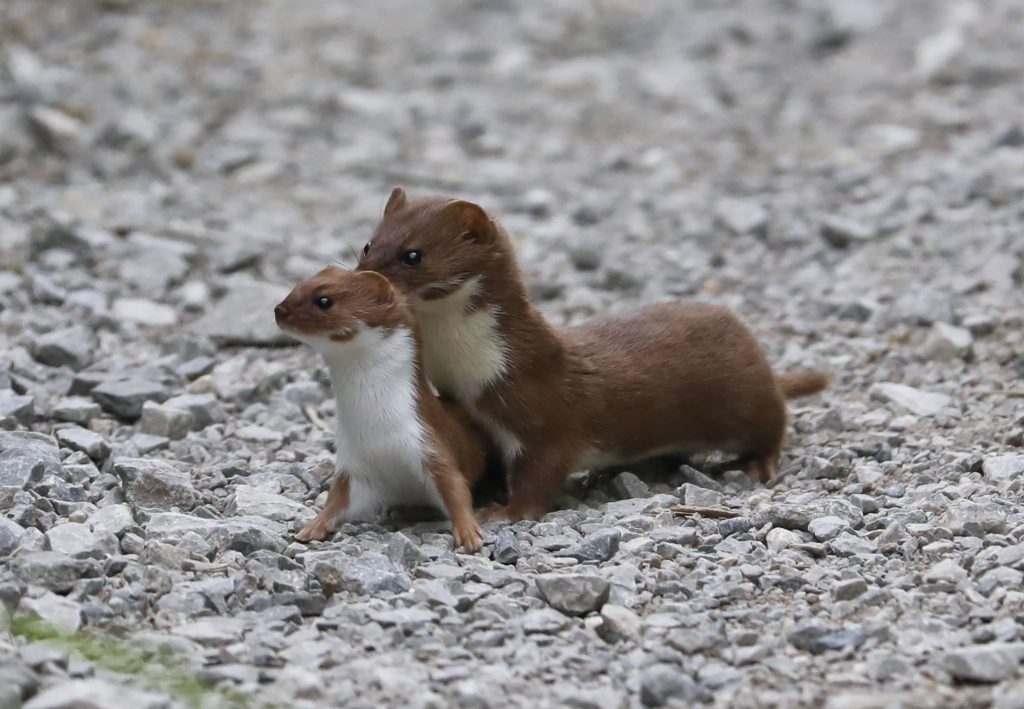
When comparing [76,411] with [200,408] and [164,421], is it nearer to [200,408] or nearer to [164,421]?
[164,421]

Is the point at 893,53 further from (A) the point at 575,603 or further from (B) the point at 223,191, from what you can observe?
(A) the point at 575,603

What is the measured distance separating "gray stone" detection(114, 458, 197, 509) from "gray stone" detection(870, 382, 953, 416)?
9.74 feet

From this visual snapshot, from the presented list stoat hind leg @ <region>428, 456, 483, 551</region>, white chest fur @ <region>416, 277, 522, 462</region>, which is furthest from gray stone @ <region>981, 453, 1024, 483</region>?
stoat hind leg @ <region>428, 456, 483, 551</region>

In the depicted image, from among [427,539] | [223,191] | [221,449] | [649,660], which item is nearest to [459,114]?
[223,191]

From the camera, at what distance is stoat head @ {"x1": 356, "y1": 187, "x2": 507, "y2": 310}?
540cm

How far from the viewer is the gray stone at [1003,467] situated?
5559 mm

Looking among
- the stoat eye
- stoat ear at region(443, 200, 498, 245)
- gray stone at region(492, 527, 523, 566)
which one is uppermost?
stoat ear at region(443, 200, 498, 245)

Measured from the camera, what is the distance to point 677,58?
13234 mm

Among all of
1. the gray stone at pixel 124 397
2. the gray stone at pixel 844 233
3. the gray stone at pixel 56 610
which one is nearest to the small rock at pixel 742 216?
the gray stone at pixel 844 233

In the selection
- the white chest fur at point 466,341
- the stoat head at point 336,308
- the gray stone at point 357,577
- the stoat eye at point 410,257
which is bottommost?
the gray stone at point 357,577

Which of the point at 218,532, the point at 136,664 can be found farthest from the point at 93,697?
the point at 218,532

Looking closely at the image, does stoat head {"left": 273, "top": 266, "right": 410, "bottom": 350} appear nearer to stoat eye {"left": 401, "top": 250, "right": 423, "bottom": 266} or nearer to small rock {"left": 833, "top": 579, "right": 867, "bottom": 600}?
stoat eye {"left": 401, "top": 250, "right": 423, "bottom": 266}

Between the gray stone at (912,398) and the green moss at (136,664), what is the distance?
3548 mm

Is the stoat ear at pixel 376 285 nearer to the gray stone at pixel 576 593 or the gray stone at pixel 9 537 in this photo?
the gray stone at pixel 576 593
